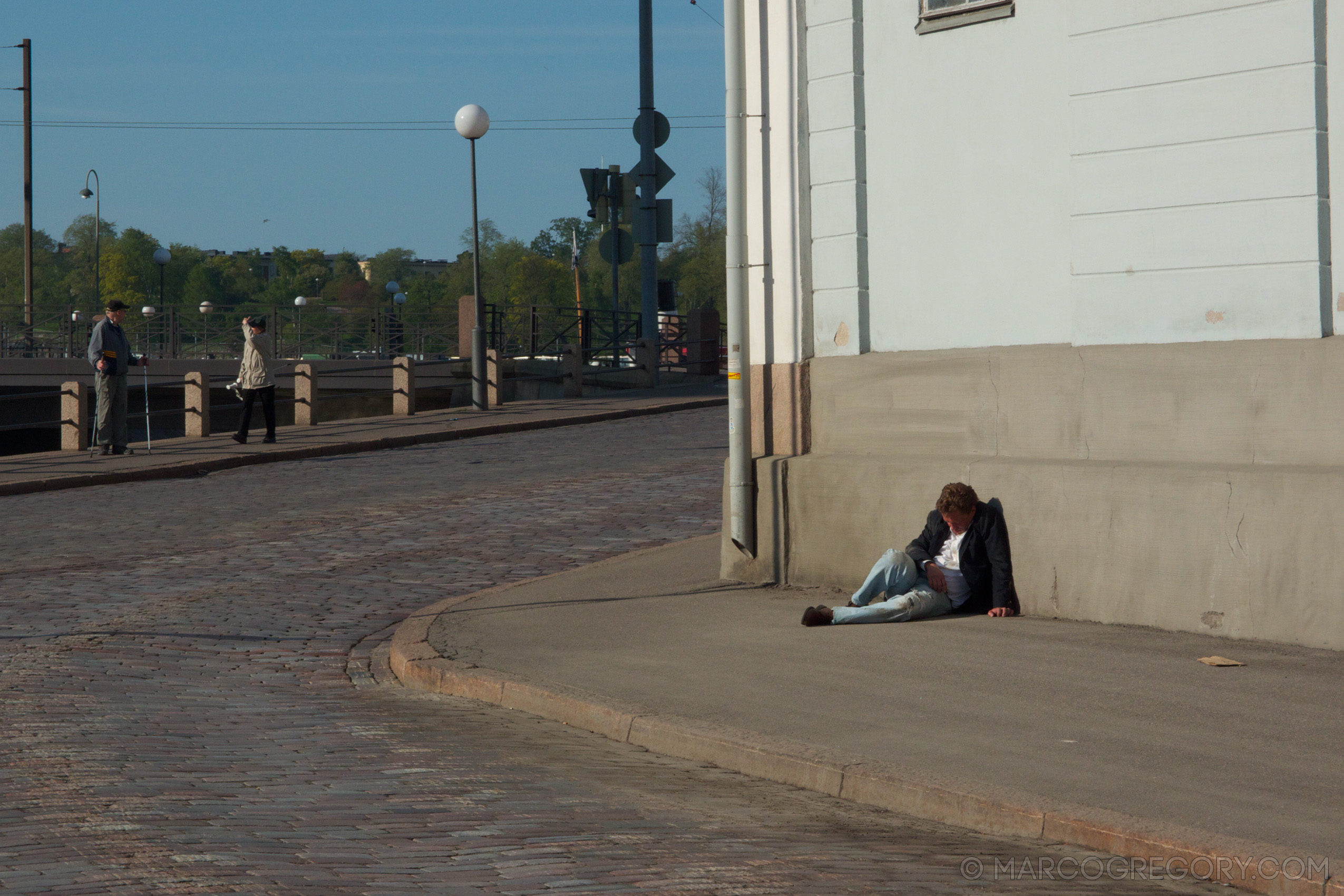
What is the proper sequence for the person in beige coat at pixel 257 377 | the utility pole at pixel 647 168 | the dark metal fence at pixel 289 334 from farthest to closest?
the dark metal fence at pixel 289 334 < the utility pole at pixel 647 168 < the person in beige coat at pixel 257 377

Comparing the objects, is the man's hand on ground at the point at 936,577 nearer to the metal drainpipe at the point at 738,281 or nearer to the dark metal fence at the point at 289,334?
the metal drainpipe at the point at 738,281

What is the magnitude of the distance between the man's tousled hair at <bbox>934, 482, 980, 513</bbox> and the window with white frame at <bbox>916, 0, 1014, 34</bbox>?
9.55 feet

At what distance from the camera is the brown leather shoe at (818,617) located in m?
8.42

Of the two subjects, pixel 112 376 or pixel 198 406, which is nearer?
pixel 112 376

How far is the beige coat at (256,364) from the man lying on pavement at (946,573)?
13.6m

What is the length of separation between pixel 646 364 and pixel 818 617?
21.4 meters

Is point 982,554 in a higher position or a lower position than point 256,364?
lower

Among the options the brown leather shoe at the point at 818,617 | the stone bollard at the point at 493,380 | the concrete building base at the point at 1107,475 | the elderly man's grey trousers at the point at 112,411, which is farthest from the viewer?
the stone bollard at the point at 493,380

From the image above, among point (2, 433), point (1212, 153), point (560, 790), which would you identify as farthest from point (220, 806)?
point (2, 433)

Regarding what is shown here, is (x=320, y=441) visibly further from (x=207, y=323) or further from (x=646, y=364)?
(x=207, y=323)

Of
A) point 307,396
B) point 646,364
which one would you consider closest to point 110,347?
point 307,396

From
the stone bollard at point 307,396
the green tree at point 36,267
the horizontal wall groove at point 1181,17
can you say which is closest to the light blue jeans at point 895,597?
the horizontal wall groove at point 1181,17

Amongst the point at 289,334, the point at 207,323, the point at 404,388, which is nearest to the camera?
the point at 404,388
